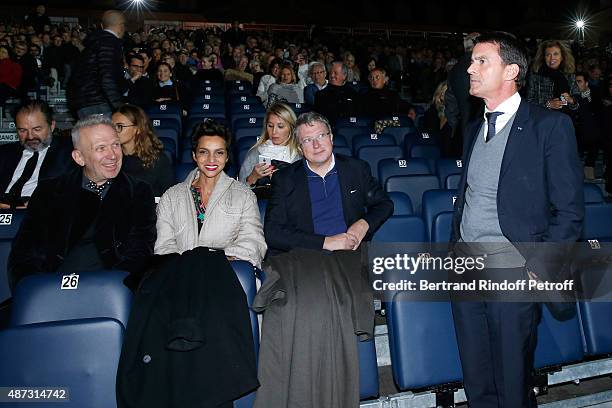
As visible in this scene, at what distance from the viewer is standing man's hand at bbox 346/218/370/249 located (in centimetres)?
243

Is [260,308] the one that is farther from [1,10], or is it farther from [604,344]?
[1,10]

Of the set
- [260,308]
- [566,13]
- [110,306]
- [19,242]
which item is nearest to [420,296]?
[260,308]

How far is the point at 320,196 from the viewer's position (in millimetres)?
2586

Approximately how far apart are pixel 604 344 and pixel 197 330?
1851 mm

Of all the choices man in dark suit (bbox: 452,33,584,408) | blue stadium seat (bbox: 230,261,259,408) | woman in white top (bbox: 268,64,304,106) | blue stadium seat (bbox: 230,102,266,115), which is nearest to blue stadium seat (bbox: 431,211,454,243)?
man in dark suit (bbox: 452,33,584,408)

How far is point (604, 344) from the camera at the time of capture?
2.26 meters

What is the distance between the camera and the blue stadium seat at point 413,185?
368 cm

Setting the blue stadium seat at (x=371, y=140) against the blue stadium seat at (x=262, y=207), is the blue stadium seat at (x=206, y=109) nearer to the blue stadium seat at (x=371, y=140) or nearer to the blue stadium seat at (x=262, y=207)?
the blue stadium seat at (x=371, y=140)

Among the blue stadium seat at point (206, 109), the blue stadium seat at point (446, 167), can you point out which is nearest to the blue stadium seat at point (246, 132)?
the blue stadium seat at point (206, 109)

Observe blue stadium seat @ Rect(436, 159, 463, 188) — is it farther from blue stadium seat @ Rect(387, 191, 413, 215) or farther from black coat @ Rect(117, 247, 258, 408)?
black coat @ Rect(117, 247, 258, 408)

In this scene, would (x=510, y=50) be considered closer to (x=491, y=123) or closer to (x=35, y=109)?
(x=491, y=123)

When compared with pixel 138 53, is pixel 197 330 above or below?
below

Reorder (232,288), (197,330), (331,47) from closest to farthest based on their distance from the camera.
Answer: (197,330), (232,288), (331,47)

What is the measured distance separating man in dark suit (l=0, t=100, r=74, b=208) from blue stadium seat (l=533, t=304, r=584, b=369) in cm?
288
